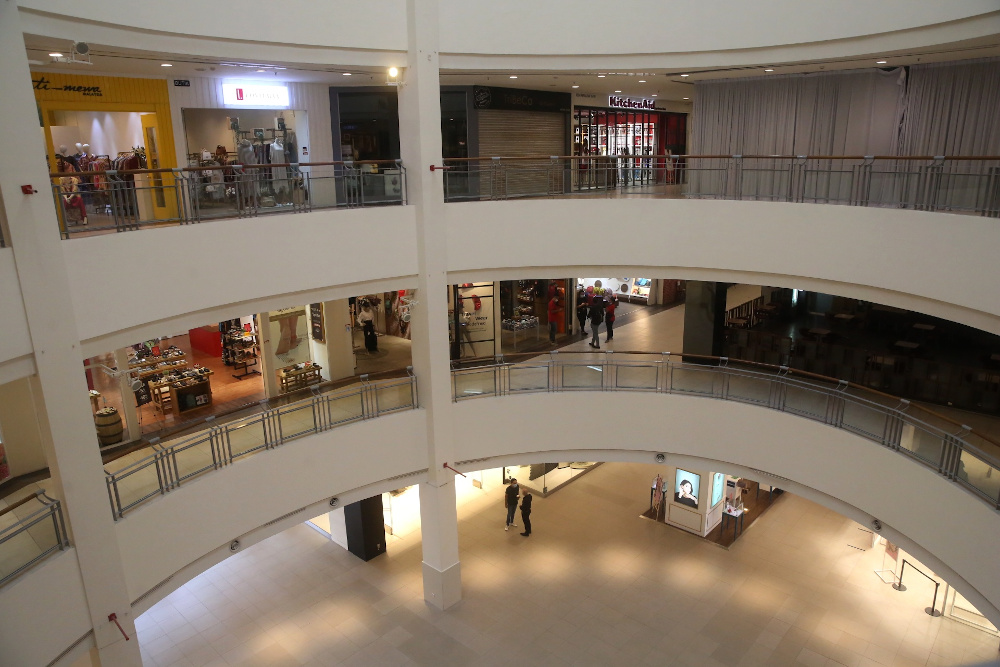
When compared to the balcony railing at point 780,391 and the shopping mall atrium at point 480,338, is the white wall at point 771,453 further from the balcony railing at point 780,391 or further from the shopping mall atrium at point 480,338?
the balcony railing at point 780,391

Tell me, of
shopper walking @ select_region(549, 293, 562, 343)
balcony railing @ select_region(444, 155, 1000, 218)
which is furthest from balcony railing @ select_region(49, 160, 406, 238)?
shopper walking @ select_region(549, 293, 562, 343)

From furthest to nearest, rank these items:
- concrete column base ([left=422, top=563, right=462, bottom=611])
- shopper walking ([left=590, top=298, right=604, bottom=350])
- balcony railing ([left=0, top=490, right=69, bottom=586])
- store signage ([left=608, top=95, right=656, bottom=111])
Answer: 1. store signage ([left=608, top=95, right=656, bottom=111])
2. shopper walking ([left=590, top=298, right=604, bottom=350])
3. concrete column base ([left=422, top=563, right=462, bottom=611])
4. balcony railing ([left=0, top=490, right=69, bottom=586])

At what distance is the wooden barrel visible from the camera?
1252cm

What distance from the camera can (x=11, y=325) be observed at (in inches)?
296

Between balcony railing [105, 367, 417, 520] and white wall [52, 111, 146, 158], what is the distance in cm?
650

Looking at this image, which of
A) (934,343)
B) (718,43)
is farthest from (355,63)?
(934,343)

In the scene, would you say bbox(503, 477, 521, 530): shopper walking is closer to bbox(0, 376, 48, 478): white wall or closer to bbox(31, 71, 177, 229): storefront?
bbox(0, 376, 48, 478): white wall

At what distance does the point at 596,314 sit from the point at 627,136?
7.91m

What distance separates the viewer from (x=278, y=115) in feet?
48.6

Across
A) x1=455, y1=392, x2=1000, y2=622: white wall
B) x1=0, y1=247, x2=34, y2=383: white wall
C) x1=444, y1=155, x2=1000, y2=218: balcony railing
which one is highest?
x1=444, y1=155, x2=1000, y2=218: balcony railing

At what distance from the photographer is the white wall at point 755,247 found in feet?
31.2

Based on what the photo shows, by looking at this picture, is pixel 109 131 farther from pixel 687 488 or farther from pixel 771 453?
pixel 687 488

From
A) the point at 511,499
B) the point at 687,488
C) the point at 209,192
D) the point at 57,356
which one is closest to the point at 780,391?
the point at 687,488

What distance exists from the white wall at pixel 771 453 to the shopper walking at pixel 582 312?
223 inches
